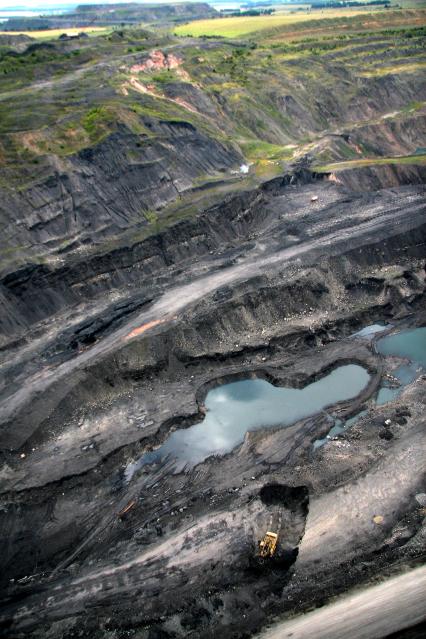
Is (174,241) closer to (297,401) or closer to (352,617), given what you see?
(297,401)

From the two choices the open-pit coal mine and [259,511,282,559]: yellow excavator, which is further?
[259,511,282,559]: yellow excavator

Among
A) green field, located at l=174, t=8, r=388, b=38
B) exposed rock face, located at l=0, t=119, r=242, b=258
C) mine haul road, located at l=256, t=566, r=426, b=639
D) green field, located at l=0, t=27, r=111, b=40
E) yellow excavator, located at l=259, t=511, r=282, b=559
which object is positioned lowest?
mine haul road, located at l=256, t=566, r=426, b=639

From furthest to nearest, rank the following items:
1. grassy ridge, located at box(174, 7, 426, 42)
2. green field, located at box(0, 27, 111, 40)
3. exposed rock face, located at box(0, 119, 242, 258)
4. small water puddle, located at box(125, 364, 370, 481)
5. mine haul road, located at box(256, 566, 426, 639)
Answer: green field, located at box(0, 27, 111, 40) → grassy ridge, located at box(174, 7, 426, 42) → exposed rock face, located at box(0, 119, 242, 258) → small water puddle, located at box(125, 364, 370, 481) → mine haul road, located at box(256, 566, 426, 639)

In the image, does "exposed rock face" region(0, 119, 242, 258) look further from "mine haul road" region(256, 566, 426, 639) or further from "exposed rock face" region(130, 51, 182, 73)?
"mine haul road" region(256, 566, 426, 639)

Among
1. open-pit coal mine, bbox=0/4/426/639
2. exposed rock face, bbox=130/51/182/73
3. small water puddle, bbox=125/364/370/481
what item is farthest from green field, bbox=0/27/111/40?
small water puddle, bbox=125/364/370/481

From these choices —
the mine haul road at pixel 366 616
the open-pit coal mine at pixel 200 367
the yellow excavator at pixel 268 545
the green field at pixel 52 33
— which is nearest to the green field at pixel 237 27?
the green field at pixel 52 33

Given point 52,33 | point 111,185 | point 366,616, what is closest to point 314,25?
point 52,33

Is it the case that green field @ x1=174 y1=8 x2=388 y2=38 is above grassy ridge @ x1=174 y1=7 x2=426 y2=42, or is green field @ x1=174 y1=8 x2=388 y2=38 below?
above

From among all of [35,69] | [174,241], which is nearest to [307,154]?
[174,241]
